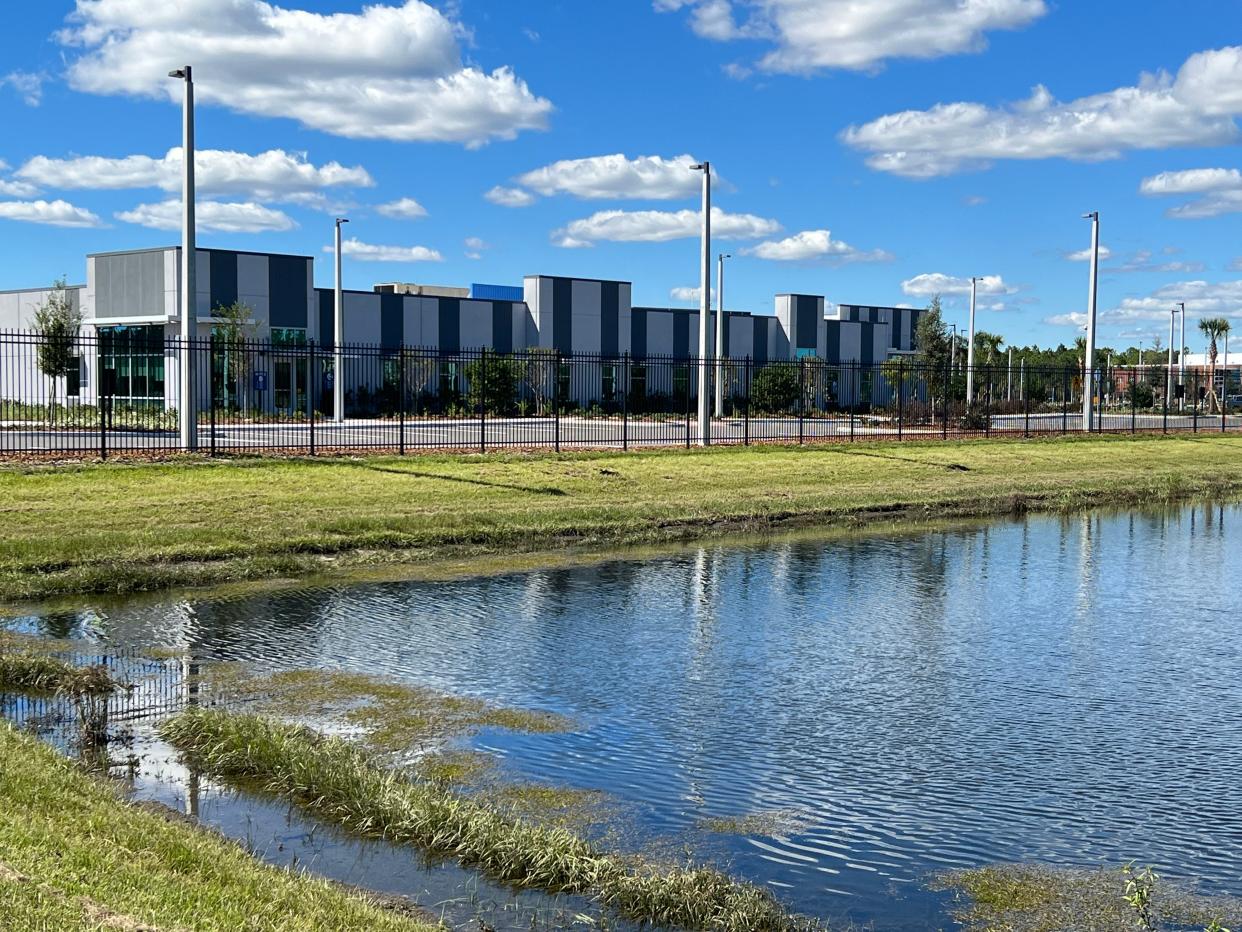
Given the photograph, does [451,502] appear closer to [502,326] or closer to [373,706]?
[373,706]

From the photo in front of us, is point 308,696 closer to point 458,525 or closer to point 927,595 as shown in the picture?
point 927,595

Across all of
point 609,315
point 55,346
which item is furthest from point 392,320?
point 55,346

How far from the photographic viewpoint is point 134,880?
539 cm

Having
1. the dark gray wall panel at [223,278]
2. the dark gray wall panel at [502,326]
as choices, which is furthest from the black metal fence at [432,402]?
the dark gray wall panel at [502,326]

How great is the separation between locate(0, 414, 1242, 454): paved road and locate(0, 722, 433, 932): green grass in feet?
69.0

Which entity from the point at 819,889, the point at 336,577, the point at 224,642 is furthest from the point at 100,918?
the point at 336,577

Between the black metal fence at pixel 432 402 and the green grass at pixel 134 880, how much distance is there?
20.0 m

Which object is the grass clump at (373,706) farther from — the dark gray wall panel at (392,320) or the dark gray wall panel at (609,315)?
the dark gray wall panel at (609,315)

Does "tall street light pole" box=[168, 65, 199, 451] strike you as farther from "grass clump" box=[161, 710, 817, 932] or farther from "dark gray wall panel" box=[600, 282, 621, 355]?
"dark gray wall panel" box=[600, 282, 621, 355]

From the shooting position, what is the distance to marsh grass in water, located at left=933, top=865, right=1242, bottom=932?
227 inches

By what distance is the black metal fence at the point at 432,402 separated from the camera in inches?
1256

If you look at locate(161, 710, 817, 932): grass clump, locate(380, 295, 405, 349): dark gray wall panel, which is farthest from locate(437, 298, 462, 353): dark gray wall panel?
locate(161, 710, 817, 932): grass clump

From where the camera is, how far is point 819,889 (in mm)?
6141

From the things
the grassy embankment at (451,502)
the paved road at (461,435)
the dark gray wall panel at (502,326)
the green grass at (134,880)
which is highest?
the dark gray wall panel at (502,326)
